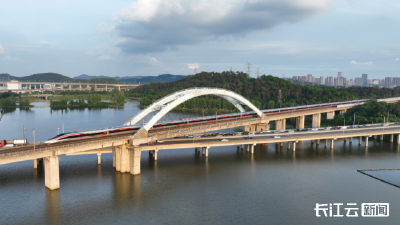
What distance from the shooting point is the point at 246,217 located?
89.9 feet

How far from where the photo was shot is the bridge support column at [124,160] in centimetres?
3834

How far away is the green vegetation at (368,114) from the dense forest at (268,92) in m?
24.1

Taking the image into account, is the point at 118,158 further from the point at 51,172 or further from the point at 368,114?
the point at 368,114

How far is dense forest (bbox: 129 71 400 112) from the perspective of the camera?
11419 centimetres

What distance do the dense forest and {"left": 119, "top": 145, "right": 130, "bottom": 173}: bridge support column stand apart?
252 ft

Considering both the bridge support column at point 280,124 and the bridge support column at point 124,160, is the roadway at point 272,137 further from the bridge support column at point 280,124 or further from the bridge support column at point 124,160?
the bridge support column at point 280,124

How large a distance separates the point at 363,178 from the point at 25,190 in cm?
3896

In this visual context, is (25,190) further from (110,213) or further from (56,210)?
(110,213)

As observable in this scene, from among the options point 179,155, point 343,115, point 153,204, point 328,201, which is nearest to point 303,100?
point 343,115

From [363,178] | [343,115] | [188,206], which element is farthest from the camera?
[343,115]

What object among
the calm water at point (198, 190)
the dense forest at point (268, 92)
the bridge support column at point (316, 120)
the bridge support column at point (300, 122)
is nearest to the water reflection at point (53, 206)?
the calm water at point (198, 190)

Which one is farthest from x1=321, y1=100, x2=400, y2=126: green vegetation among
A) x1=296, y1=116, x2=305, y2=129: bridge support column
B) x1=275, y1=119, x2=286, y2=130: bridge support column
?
x1=275, y1=119, x2=286, y2=130: bridge support column

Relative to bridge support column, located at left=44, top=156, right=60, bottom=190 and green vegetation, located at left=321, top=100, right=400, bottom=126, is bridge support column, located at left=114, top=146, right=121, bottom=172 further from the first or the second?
green vegetation, located at left=321, top=100, right=400, bottom=126

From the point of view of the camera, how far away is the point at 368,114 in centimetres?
7700
